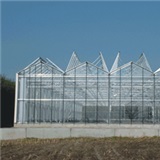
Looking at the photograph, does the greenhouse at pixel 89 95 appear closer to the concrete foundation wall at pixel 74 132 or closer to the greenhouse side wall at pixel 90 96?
the greenhouse side wall at pixel 90 96

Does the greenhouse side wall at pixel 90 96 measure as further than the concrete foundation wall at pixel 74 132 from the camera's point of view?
Yes

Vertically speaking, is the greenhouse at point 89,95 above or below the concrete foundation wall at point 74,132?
above

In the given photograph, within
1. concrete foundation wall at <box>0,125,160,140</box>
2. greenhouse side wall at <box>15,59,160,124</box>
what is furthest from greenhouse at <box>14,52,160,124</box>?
concrete foundation wall at <box>0,125,160,140</box>

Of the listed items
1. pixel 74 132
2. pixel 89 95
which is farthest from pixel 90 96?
pixel 74 132

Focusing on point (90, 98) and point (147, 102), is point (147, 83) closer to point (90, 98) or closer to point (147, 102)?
point (147, 102)

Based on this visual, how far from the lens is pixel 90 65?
35.5 m

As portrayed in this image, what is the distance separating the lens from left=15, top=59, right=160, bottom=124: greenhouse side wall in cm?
3447

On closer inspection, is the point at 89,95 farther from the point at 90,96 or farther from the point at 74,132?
the point at 74,132

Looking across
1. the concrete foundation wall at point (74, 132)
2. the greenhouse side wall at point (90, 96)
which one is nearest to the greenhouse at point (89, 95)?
the greenhouse side wall at point (90, 96)

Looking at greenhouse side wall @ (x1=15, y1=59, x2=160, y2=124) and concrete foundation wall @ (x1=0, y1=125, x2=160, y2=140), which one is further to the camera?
greenhouse side wall @ (x1=15, y1=59, x2=160, y2=124)

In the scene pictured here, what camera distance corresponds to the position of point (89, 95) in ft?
114

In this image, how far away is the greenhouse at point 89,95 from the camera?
34500 millimetres

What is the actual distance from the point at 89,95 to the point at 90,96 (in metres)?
0.11

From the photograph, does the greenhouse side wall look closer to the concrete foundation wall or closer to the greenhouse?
the greenhouse
